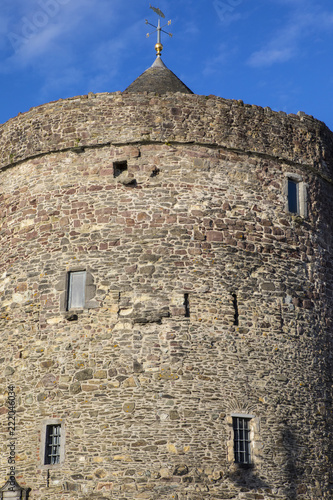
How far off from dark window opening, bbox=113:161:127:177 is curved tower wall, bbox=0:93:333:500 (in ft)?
0.11

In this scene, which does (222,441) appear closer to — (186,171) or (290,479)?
(290,479)

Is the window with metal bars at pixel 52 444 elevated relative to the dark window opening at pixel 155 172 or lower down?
lower down

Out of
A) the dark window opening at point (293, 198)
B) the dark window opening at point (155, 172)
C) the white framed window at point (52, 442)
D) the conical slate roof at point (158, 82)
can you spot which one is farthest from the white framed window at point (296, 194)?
the white framed window at point (52, 442)

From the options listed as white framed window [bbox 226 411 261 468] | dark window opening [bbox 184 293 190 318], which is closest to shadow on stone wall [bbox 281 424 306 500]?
white framed window [bbox 226 411 261 468]

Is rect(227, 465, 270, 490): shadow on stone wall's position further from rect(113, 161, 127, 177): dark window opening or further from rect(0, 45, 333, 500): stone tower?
rect(113, 161, 127, 177): dark window opening

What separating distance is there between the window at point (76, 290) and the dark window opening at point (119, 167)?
2.28 meters

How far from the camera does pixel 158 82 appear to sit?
795 inches

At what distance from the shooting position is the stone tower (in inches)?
611

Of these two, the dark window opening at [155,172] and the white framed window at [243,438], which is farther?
the dark window opening at [155,172]

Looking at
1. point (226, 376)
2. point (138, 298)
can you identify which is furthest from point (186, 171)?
point (226, 376)

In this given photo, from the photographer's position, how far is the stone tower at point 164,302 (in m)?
15.5

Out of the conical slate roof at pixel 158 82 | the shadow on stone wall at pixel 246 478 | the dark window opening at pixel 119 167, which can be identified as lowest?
the shadow on stone wall at pixel 246 478

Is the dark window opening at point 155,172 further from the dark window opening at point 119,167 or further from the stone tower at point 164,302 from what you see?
the dark window opening at point 119,167

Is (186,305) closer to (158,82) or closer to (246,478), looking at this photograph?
→ (246,478)
